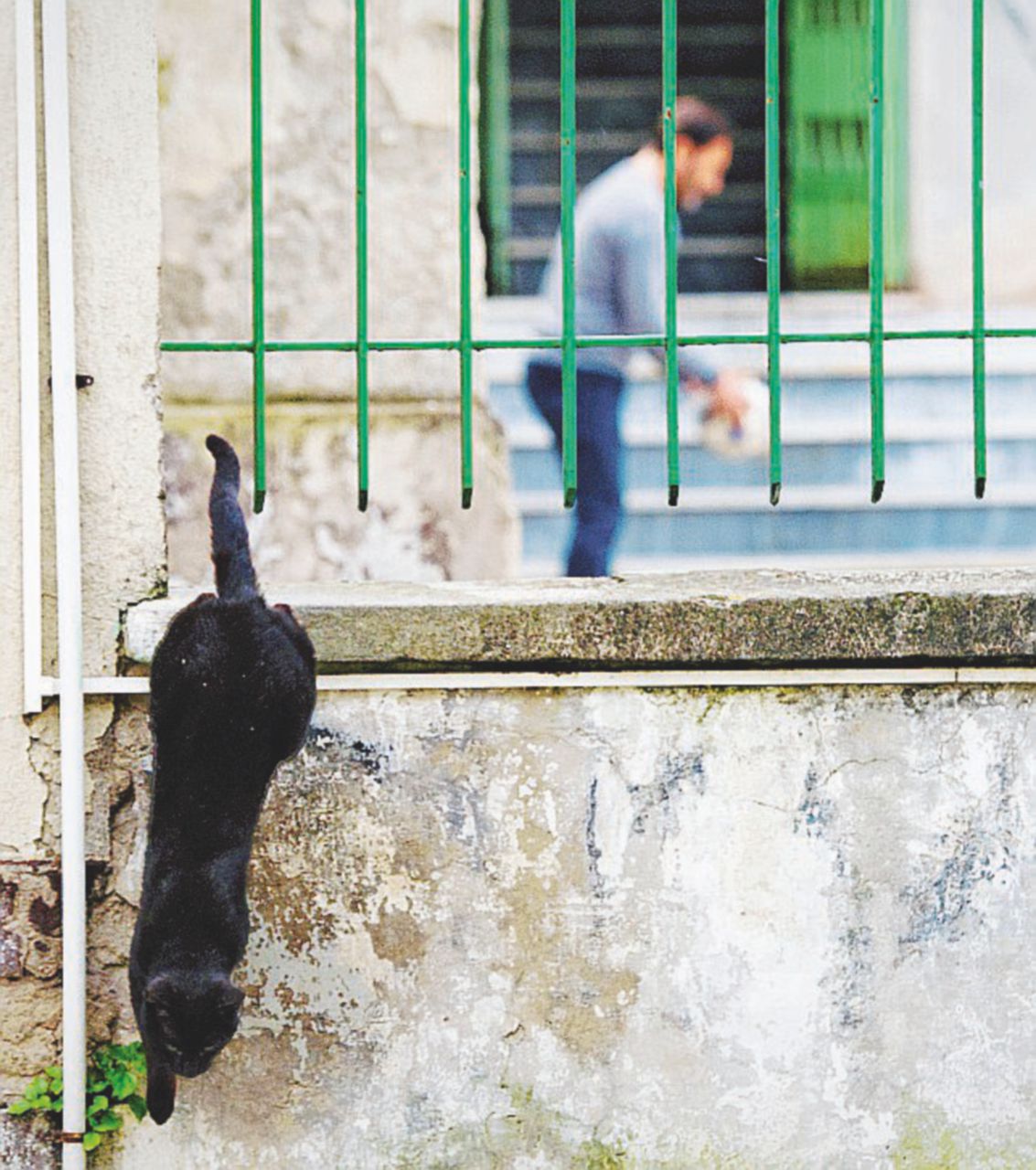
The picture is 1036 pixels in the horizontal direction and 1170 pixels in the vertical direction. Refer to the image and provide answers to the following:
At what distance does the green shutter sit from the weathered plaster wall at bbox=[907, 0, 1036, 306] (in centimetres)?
7

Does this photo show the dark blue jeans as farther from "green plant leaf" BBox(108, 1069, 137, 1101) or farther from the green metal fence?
"green plant leaf" BBox(108, 1069, 137, 1101)

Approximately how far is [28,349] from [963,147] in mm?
4982

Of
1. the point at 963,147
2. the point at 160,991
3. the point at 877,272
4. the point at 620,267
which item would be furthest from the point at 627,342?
the point at 963,147

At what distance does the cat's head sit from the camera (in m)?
2.79

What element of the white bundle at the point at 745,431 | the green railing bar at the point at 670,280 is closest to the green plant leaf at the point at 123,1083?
the green railing bar at the point at 670,280

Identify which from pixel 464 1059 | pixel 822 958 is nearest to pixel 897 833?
pixel 822 958

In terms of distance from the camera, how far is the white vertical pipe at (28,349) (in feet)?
10.2

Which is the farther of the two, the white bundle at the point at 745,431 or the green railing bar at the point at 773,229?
the white bundle at the point at 745,431

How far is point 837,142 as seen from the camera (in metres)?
7.21

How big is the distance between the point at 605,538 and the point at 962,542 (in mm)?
2387

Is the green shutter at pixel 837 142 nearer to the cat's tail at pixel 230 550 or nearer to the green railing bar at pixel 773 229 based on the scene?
the green railing bar at pixel 773 229

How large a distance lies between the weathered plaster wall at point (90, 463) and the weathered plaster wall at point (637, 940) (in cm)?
19

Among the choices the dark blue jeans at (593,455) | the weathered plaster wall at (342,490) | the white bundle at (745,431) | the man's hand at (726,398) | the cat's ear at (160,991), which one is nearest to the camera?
the cat's ear at (160,991)

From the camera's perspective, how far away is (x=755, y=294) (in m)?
7.51
